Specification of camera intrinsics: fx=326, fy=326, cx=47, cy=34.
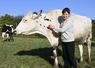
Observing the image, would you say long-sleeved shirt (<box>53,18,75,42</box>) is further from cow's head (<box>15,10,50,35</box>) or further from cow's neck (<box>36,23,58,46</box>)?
cow's head (<box>15,10,50,35</box>)

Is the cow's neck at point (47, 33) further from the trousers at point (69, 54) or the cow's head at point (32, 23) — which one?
the trousers at point (69, 54)

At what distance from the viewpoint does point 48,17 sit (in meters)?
12.8

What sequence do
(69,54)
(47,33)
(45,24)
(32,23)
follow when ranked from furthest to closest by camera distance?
1. (32,23)
2. (45,24)
3. (47,33)
4. (69,54)

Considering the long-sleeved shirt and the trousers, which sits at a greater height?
the long-sleeved shirt

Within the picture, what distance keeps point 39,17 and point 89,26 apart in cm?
246

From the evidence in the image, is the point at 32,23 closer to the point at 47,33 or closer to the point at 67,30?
the point at 47,33

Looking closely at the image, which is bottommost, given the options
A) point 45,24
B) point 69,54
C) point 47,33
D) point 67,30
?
point 69,54

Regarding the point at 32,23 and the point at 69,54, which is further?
the point at 32,23

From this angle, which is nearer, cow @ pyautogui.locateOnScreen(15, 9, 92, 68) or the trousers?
the trousers

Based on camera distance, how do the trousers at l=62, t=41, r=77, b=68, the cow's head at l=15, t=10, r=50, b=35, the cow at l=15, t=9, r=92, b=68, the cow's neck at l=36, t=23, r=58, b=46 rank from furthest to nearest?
the cow's head at l=15, t=10, r=50, b=35, the cow at l=15, t=9, r=92, b=68, the cow's neck at l=36, t=23, r=58, b=46, the trousers at l=62, t=41, r=77, b=68

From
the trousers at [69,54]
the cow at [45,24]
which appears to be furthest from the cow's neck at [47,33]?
the trousers at [69,54]

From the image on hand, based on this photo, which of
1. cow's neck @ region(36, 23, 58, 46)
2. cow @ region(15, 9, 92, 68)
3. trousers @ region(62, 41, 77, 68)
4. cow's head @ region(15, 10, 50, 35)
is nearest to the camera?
trousers @ region(62, 41, 77, 68)

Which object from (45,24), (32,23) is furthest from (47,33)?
(32,23)

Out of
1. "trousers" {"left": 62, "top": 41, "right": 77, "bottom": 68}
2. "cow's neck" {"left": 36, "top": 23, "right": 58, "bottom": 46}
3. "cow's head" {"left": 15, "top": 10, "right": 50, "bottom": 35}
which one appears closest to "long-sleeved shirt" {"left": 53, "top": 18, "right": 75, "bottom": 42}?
"trousers" {"left": 62, "top": 41, "right": 77, "bottom": 68}
